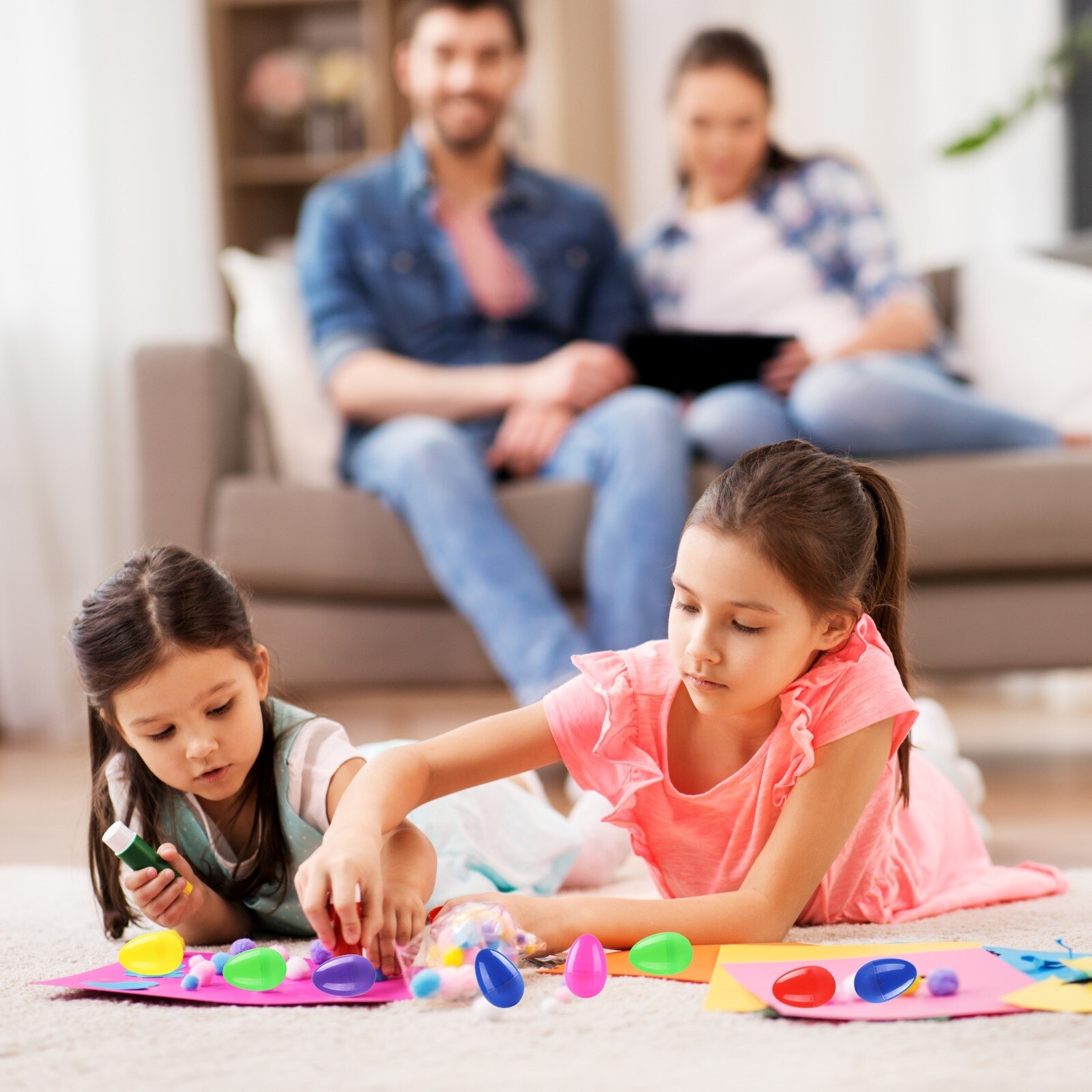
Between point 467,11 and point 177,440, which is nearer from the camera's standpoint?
point 177,440

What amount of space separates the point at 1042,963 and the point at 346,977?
0.42m

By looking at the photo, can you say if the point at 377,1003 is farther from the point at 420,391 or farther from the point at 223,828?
the point at 420,391

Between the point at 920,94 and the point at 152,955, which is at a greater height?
the point at 920,94

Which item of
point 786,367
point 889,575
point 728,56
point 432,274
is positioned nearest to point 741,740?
point 889,575

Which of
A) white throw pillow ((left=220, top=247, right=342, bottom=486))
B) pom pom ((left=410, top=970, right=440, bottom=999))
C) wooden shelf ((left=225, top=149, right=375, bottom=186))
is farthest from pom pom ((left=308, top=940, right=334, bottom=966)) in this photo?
wooden shelf ((left=225, top=149, right=375, bottom=186))

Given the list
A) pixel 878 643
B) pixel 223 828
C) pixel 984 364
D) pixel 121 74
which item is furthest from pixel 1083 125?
pixel 223 828

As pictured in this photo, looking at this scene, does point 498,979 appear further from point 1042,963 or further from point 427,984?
point 1042,963

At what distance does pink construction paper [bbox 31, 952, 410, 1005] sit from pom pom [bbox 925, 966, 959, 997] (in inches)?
2.8

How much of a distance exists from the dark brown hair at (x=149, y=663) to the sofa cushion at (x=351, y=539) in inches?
28.9

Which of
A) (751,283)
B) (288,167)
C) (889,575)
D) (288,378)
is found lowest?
(889,575)

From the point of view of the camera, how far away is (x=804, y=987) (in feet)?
2.54

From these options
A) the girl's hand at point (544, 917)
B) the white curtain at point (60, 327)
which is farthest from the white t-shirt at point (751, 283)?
the girl's hand at point (544, 917)

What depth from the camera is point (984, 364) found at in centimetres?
215

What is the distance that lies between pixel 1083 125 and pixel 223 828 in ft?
9.94
